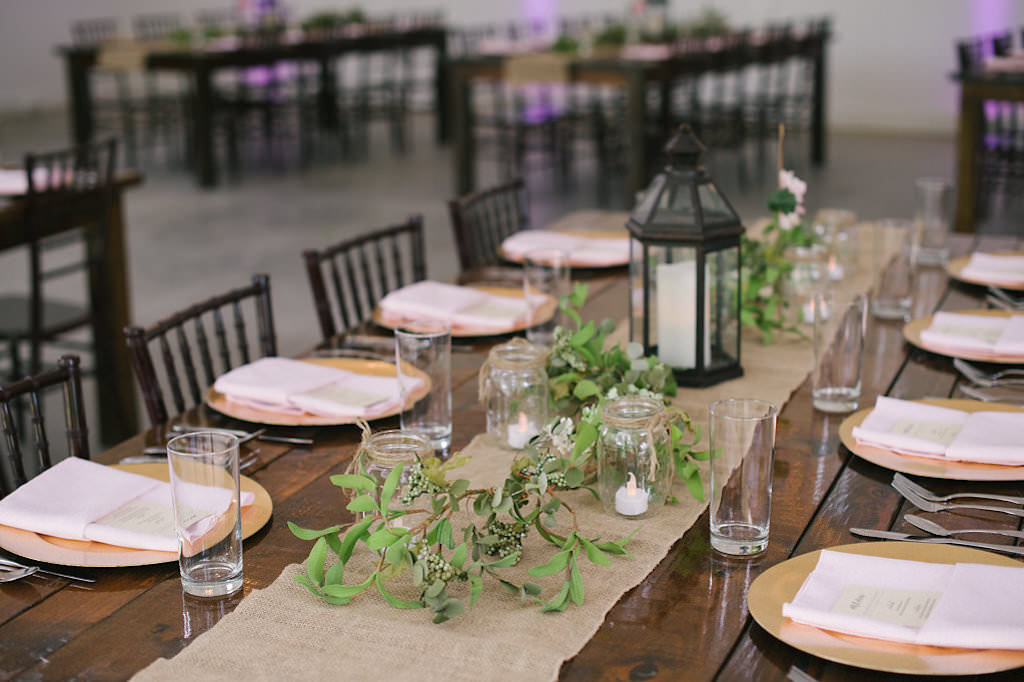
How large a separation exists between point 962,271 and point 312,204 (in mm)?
5349

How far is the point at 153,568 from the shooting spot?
4.23 ft

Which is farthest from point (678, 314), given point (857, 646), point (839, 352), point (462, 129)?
point (462, 129)

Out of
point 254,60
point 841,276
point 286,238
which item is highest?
point 254,60

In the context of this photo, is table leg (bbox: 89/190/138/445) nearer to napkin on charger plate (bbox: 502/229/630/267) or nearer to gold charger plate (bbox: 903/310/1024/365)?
napkin on charger plate (bbox: 502/229/630/267)

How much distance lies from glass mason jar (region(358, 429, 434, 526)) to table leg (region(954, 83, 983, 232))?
525 centimetres

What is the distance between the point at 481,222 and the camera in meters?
3.12

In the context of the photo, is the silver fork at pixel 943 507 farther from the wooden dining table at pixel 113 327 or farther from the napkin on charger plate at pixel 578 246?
the wooden dining table at pixel 113 327

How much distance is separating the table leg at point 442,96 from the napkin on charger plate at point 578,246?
Result: 23.3 ft

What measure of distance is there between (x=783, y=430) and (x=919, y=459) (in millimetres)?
209

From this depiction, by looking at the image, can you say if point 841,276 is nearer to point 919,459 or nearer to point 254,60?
point 919,459

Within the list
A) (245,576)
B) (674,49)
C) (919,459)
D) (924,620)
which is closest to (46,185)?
(245,576)

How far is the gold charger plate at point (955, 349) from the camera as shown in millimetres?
1935

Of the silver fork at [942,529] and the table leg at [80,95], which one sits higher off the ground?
the table leg at [80,95]

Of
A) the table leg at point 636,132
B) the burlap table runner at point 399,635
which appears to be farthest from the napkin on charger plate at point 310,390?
the table leg at point 636,132
